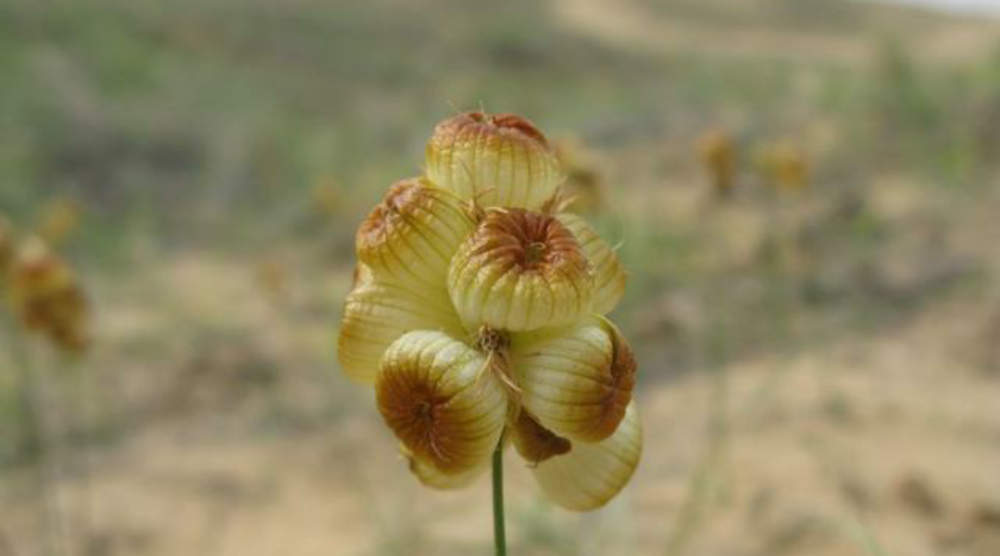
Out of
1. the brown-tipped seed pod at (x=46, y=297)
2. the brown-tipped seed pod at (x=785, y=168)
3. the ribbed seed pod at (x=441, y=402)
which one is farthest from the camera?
the brown-tipped seed pod at (x=785, y=168)

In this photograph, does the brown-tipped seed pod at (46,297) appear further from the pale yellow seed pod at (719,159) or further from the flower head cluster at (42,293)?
the pale yellow seed pod at (719,159)

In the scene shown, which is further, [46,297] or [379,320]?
[46,297]

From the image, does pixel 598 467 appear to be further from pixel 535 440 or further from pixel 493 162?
pixel 493 162

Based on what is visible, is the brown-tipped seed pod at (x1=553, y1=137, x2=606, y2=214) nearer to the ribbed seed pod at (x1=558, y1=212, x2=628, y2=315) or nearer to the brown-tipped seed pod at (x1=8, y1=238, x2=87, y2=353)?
the brown-tipped seed pod at (x1=8, y1=238, x2=87, y2=353)

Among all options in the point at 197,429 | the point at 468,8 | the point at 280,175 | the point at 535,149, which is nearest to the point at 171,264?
the point at 280,175

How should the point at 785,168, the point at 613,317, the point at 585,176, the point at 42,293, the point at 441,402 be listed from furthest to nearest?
1. the point at 613,317
2. the point at 785,168
3. the point at 585,176
4. the point at 42,293
5. the point at 441,402

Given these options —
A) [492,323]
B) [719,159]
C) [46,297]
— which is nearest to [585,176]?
[719,159]

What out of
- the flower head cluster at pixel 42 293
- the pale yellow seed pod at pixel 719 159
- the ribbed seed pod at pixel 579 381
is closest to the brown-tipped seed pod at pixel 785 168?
the pale yellow seed pod at pixel 719 159
